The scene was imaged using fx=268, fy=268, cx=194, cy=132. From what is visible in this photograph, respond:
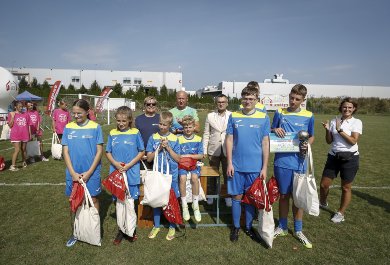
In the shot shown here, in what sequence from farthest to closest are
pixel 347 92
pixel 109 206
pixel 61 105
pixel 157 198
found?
pixel 347 92
pixel 61 105
pixel 109 206
pixel 157 198

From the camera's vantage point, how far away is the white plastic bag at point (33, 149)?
330 inches

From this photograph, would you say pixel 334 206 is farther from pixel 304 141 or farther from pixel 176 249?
pixel 176 249

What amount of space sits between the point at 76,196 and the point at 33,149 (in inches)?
240

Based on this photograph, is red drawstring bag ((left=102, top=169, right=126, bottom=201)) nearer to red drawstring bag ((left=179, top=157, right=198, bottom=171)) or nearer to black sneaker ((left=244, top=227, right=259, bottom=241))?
red drawstring bag ((left=179, top=157, right=198, bottom=171))

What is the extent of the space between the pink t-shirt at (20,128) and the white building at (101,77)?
182 feet

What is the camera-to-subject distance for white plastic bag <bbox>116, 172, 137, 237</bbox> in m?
3.77

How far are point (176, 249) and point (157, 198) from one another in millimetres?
755

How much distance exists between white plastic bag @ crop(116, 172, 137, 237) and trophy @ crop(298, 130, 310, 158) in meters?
2.47

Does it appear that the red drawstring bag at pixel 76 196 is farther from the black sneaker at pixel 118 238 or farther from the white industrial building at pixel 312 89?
the white industrial building at pixel 312 89

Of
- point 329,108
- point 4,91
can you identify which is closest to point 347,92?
point 329,108

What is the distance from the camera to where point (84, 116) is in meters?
3.62

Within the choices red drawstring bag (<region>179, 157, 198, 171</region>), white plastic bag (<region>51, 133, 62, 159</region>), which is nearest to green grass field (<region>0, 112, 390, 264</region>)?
red drawstring bag (<region>179, 157, 198, 171</region>)

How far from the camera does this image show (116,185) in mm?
3684

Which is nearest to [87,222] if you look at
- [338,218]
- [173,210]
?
[173,210]
